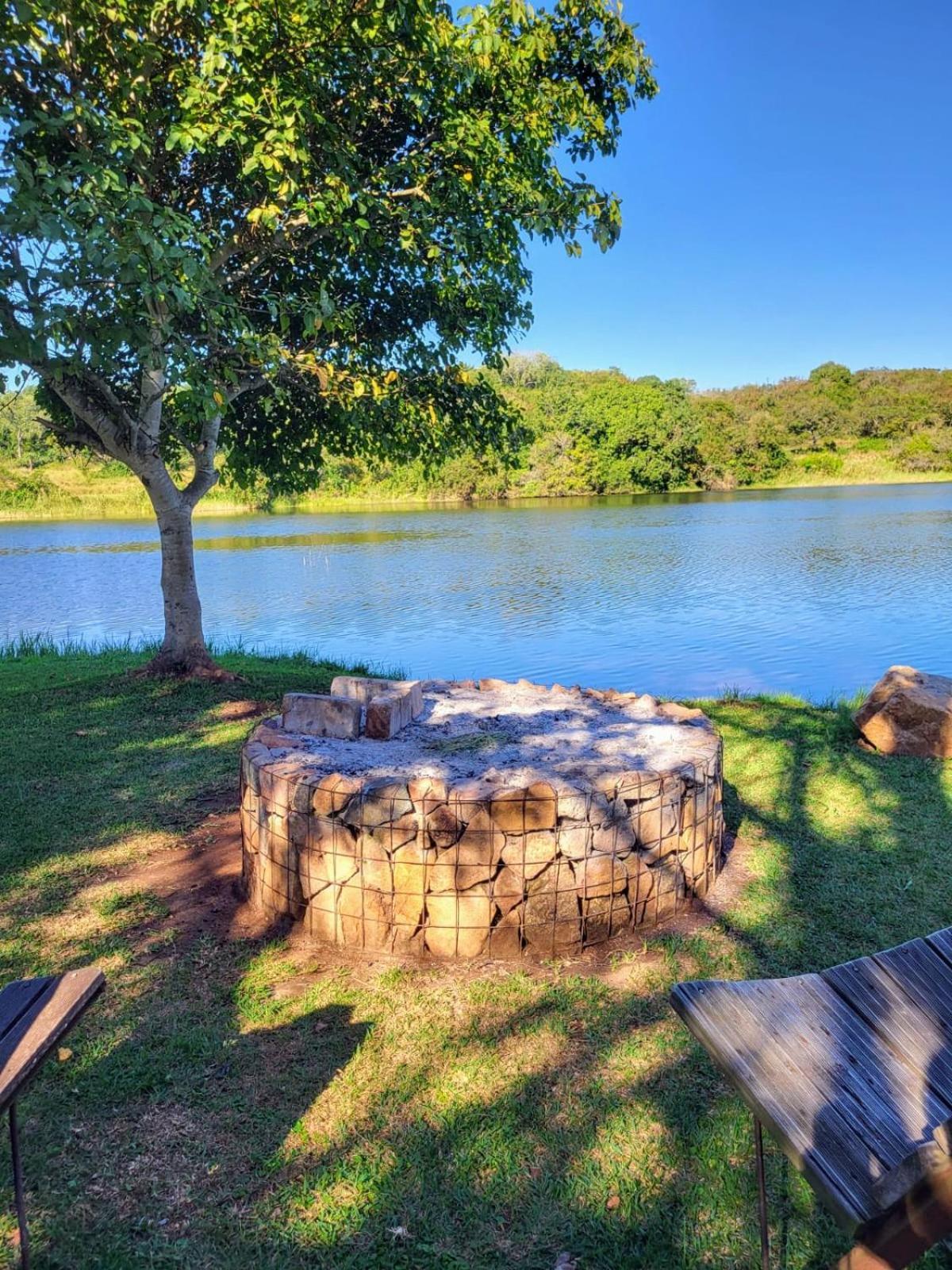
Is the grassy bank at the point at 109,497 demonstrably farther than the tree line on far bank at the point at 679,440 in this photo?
No

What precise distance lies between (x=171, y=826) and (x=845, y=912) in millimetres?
3783

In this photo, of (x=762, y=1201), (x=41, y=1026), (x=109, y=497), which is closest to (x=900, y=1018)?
(x=762, y=1201)

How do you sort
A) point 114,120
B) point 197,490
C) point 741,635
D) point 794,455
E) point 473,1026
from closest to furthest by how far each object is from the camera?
point 473,1026 → point 114,120 → point 197,490 → point 741,635 → point 794,455

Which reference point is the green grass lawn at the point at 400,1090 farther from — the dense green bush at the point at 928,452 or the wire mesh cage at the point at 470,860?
the dense green bush at the point at 928,452

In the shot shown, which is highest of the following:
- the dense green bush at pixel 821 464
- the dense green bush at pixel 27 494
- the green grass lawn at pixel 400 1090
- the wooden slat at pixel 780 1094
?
the dense green bush at pixel 821 464

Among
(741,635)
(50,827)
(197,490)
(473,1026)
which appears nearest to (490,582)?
(741,635)

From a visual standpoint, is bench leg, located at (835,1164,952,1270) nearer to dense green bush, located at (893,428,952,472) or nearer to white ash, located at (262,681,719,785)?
white ash, located at (262,681,719,785)

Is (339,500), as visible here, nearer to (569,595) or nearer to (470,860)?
(569,595)

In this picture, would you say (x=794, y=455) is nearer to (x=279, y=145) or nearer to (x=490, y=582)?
(x=490, y=582)

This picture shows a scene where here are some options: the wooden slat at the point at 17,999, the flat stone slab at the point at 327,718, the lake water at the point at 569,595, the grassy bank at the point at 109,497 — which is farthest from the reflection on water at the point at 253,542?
the wooden slat at the point at 17,999

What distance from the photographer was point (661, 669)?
10875 millimetres

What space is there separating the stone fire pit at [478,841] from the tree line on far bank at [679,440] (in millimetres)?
40988

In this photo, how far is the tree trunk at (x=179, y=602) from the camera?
7.95m

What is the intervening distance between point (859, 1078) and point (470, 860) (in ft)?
5.79
